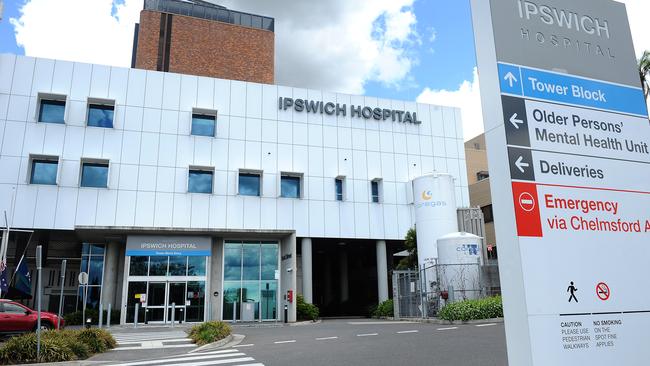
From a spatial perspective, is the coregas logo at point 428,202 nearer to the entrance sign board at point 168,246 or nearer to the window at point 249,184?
the window at point 249,184

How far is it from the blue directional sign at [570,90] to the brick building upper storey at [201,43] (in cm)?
4802

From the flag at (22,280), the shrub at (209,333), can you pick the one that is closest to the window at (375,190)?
the shrub at (209,333)

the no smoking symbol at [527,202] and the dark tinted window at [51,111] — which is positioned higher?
the dark tinted window at [51,111]

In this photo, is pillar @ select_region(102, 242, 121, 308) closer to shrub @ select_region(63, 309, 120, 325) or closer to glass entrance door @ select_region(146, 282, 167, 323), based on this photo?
shrub @ select_region(63, 309, 120, 325)

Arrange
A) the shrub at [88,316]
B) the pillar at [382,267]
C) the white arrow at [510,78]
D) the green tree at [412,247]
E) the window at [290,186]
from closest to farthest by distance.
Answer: the white arrow at [510,78], the shrub at [88,316], the green tree at [412,247], the window at [290,186], the pillar at [382,267]

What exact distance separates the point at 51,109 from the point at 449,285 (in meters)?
24.9

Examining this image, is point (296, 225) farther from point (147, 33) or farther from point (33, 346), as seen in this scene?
point (147, 33)

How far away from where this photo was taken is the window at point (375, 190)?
1398 inches

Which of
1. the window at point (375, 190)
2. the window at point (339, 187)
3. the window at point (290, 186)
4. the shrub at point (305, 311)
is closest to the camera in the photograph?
the shrub at point (305, 311)

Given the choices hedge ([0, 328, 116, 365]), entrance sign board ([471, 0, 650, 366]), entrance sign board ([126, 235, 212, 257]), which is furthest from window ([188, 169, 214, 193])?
entrance sign board ([471, 0, 650, 366])

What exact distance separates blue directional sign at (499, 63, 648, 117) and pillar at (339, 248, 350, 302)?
37.8 meters

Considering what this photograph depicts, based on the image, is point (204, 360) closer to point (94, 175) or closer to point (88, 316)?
point (88, 316)

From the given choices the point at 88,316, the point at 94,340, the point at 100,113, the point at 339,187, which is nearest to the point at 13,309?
the point at 94,340

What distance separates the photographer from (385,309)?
3194 centimetres
